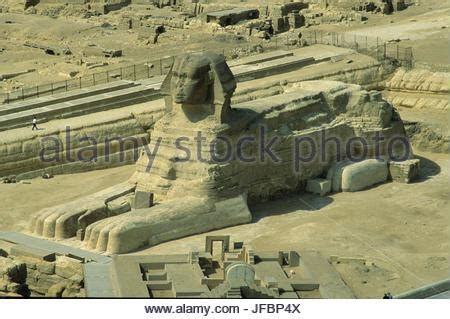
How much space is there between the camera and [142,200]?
→ 23344mm

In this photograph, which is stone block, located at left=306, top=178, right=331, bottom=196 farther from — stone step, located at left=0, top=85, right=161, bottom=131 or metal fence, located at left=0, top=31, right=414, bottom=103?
metal fence, located at left=0, top=31, right=414, bottom=103

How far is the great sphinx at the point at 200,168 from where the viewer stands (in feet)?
74.4

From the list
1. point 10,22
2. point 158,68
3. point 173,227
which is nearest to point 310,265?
point 173,227

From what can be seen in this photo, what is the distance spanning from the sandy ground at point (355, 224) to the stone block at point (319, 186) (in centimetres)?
15

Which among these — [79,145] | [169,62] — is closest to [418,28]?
[169,62]

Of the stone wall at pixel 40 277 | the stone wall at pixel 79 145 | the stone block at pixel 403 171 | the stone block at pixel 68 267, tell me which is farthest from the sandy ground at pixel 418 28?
the stone wall at pixel 40 277

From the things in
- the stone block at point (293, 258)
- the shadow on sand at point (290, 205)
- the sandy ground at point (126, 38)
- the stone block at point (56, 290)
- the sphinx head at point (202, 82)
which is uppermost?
the sphinx head at point (202, 82)

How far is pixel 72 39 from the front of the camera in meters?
44.2

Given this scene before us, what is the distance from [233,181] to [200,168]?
0.70m

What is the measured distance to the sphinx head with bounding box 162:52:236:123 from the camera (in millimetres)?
23641

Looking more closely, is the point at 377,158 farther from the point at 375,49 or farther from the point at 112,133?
the point at 375,49

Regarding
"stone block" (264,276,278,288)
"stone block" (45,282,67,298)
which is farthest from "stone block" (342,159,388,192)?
"stone block" (45,282,67,298)

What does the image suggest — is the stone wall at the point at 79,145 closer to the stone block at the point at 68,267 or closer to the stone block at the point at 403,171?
the stone block at the point at 403,171

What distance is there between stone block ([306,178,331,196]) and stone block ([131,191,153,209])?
3659 mm
